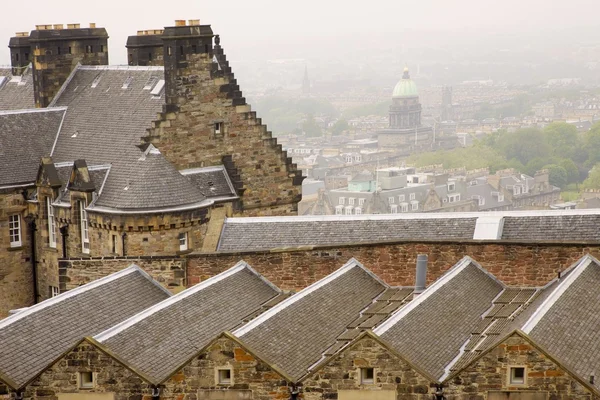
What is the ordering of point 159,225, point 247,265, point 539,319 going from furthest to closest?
point 159,225
point 247,265
point 539,319

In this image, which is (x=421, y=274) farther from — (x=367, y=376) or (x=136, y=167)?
(x=136, y=167)

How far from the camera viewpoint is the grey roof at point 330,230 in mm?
43000

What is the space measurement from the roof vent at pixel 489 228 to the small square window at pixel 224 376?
13038 millimetres

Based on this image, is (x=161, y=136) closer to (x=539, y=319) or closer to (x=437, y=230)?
(x=437, y=230)

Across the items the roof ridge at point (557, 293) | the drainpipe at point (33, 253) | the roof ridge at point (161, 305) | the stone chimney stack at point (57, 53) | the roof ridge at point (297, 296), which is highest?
the stone chimney stack at point (57, 53)

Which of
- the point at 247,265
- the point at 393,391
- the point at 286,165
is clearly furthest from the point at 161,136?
the point at 393,391

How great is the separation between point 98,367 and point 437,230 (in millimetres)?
14989

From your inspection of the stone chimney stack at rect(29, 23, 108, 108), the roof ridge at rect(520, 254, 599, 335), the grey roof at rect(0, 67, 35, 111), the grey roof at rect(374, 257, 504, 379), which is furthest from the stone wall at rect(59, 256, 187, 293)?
the grey roof at rect(0, 67, 35, 111)

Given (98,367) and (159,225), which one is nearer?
(98,367)

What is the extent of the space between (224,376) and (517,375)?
6.33m

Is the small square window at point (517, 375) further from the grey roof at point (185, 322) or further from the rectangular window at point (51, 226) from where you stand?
the rectangular window at point (51, 226)

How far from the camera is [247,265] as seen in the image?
4128 centimetres

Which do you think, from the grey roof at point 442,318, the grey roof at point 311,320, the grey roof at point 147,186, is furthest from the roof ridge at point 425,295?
the grey roof at point 147,186

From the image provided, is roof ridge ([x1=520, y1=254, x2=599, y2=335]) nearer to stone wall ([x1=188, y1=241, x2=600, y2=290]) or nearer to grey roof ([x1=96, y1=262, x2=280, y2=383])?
stone wall ([x1=188, y1=241, x2=600, y2=290])
